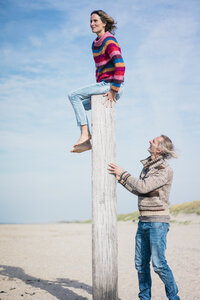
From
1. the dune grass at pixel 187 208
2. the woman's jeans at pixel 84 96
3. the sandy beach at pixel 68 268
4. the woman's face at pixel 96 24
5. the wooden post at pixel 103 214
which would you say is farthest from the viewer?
the dune grass at pixel 187 208

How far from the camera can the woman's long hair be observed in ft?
15.1

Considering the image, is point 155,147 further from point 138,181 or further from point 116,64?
point 116,64

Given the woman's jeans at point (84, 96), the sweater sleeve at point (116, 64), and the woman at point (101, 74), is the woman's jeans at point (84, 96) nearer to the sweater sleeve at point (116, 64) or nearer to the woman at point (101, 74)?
the woman at point (101, 74)

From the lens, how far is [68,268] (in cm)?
867

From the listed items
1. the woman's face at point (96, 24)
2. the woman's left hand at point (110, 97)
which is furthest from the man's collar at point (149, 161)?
the woman's face at point (96, 24)

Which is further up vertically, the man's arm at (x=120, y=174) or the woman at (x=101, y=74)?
the woman at (x=101, y=74)

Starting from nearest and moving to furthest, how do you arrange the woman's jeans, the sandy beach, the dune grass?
the woman's jeans < the sandy beach < the dune grass

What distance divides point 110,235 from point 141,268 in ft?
2.55

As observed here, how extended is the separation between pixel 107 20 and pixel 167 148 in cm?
196

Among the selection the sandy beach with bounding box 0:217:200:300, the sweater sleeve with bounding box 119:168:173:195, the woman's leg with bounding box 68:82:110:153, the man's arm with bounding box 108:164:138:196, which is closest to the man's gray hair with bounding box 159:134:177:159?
the sweater sleeve with bounding box 119:168:173:195

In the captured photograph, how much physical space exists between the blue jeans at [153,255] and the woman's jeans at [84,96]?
1661mm

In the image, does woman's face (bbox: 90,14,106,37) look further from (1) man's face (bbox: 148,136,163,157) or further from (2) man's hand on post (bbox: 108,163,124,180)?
(2) man's hand on post (bbox: 108,163,124,180)

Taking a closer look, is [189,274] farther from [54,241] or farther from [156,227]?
[54,241]

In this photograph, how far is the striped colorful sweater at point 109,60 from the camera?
4324 mm
